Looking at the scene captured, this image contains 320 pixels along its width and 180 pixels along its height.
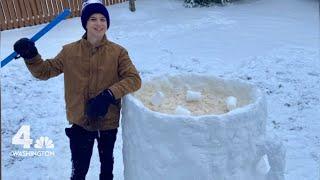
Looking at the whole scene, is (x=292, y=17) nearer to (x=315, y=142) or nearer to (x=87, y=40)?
(x=315, y=142)

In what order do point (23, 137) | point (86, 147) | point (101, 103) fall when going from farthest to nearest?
point (23, 137) → point (86, 147) → point (101, 103)

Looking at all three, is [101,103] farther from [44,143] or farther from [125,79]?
[44,143]

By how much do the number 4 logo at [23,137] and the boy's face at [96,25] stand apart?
2051 mm

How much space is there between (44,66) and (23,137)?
212 cm

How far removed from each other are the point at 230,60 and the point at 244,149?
4.01 meters

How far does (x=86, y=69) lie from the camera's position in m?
2.77

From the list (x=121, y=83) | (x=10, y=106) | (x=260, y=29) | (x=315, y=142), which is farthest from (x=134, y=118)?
(x=260, y=29)

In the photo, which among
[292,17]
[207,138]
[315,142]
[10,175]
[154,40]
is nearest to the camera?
[207,138]

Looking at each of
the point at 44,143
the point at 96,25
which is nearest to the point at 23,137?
the point at 44,143

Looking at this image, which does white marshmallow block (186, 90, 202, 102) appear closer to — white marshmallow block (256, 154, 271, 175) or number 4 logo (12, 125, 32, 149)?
white marshmallow block (256, 154, 271, 175)

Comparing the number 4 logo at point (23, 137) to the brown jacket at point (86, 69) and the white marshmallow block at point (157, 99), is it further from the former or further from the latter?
the white marshmallow block at point (157, 99)

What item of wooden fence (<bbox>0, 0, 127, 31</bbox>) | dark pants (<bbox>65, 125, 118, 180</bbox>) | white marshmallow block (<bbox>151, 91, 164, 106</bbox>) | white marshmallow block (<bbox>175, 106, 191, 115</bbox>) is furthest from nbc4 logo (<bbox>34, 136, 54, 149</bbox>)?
wooden fence (<bbox>0, 0, 127, 31</bbox>)

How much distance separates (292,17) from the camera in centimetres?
858

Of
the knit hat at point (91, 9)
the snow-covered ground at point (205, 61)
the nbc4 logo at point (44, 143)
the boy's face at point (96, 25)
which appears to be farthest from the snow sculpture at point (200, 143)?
the nbc4 logo at point (44, 143)
